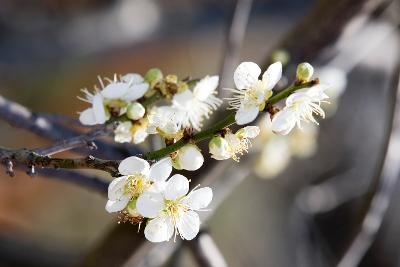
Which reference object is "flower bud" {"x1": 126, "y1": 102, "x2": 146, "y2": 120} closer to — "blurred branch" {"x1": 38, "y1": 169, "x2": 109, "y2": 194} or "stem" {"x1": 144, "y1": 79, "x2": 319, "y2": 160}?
"stem" {"x1": 144, "y1": 79, "x2": 319, "y2": 160}

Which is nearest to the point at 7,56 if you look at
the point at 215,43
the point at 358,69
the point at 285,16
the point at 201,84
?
the point at 215,43

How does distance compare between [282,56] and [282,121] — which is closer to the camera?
[282,121]

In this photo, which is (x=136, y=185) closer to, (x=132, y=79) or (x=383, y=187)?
(x=132, y=79)

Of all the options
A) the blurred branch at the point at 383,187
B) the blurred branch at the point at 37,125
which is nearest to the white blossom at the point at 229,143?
the blurred branch at the point at 37,125

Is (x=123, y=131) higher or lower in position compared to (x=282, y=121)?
higher

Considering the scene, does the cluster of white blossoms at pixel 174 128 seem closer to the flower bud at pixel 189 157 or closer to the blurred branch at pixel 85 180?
the flower bud at pixel 189 157

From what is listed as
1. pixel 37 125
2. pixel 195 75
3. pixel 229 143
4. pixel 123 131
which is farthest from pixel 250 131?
pixel 195 75
